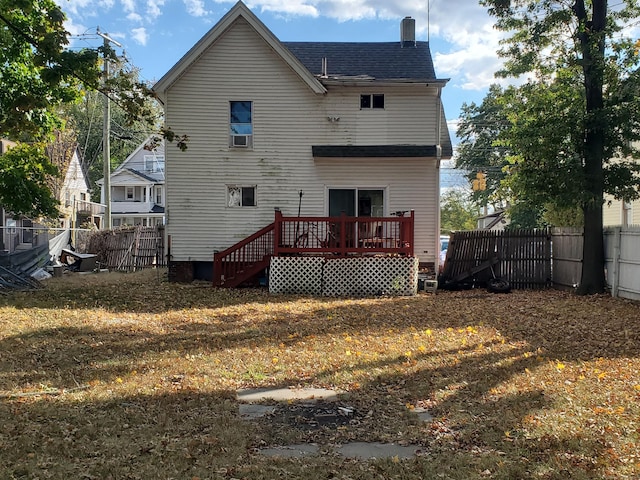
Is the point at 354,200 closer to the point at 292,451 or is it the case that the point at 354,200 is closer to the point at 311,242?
the point at 311,242

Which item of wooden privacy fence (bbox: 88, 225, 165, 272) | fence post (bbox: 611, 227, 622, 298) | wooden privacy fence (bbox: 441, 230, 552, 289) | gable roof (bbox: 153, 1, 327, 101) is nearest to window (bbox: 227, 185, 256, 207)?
gable roof (bbox: 153, 1, 327, 101)

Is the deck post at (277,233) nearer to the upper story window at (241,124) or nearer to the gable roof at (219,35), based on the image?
the upper story window at (241,124)

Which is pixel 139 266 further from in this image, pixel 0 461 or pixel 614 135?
pixel 0 461

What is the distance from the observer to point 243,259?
582 inches

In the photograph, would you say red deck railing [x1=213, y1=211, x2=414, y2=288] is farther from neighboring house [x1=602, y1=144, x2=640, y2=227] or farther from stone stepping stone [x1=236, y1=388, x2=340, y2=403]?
neighboring house [x1=602, y1=144, x2=640, y2=227]

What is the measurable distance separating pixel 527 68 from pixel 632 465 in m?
12.1

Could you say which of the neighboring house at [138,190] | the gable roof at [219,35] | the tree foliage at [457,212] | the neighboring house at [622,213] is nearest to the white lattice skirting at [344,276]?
the gable roof at [219,35]

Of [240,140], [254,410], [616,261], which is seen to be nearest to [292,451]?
[254,410]

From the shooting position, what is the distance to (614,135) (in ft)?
40.9

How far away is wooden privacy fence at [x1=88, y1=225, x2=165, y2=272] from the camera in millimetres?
22641

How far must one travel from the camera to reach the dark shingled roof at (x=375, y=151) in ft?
50.3

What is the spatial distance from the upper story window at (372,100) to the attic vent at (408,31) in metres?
3.59

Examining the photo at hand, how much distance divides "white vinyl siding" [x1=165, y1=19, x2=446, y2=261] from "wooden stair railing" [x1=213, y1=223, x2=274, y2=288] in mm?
877

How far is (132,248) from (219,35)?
10.9 meters
